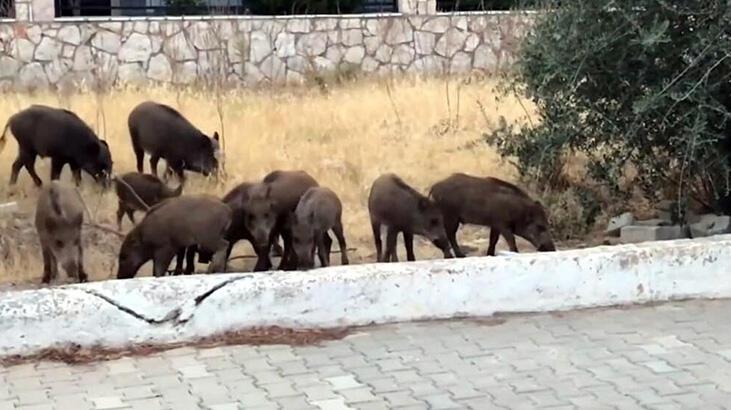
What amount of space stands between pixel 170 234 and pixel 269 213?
73 cm

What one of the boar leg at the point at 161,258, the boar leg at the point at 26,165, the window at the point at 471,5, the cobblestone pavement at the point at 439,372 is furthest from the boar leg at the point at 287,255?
the window at the point at 471,5

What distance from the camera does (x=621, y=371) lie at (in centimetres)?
609

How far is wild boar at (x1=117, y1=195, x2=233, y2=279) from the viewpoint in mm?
7730

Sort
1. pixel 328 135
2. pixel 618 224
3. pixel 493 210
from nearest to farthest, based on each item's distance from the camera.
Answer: pixel 493 210
pixel 618 224
pixel 328 135

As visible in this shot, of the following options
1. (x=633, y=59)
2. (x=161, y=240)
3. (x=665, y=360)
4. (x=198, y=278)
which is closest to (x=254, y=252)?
(x=161, y=240)

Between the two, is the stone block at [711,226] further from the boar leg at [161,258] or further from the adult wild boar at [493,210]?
the boar leg at [161,258]

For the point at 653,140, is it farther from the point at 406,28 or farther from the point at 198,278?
the point at 406,28

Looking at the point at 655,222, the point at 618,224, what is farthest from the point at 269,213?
the point at 655,222

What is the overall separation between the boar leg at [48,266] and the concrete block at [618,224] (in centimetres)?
411

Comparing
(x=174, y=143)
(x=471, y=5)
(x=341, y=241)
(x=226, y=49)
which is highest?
(x=471, y=5)

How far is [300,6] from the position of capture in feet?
65.5

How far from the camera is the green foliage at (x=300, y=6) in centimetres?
1977

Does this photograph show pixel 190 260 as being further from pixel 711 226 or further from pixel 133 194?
pixel 711 226

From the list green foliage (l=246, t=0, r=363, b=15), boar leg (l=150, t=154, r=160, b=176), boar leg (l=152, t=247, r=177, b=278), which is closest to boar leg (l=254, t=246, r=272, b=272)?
boar leg (l=152, t=247, r=177, b=278)
